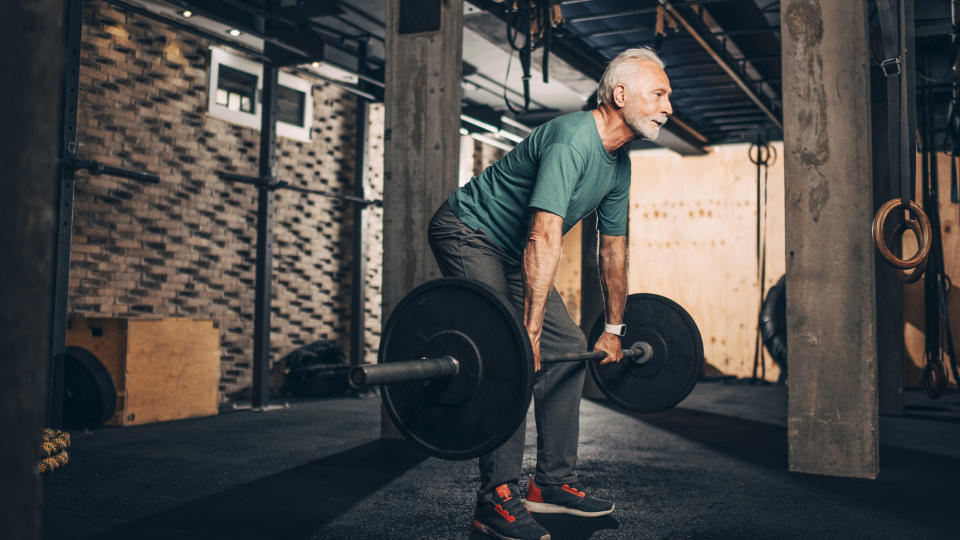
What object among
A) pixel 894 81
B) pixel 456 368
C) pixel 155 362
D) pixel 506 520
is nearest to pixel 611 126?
pixel 456 368

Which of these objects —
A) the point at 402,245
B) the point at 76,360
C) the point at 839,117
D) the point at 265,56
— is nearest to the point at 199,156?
the point at 265,56

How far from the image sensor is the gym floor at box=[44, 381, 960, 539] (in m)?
2.12

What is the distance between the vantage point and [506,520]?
6.44 feet

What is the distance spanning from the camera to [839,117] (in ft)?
9.39

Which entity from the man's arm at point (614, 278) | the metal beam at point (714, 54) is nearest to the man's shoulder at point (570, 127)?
the man's arm at point (614, 278)

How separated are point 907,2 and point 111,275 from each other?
15.2 ft

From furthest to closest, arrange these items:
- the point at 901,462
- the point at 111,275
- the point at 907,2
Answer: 1. the point at 111,275
2. the point at 901,462
3. the point at 907,2

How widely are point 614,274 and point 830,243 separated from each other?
1.05 meters

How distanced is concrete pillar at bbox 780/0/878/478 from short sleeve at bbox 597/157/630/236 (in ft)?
3.26

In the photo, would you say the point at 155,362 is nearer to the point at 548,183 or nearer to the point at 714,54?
the point at 548,183

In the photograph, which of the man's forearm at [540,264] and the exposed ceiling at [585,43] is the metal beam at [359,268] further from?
the man's forearm at [540,264]

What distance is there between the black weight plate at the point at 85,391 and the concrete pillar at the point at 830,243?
3.27 metres

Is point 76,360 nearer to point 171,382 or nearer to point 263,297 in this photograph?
point 171,382

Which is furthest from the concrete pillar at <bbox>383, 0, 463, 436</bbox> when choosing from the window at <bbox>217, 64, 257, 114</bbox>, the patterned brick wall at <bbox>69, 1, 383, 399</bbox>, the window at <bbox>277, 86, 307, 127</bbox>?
the window at <bbox>277, 86, 307, 127</bbox>
